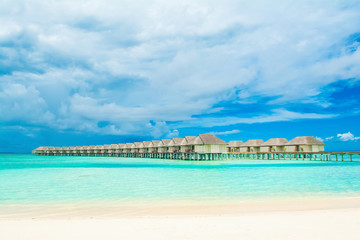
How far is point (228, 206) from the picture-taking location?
8.68m

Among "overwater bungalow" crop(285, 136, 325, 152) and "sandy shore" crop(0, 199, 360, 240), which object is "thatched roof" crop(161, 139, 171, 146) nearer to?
"overwater bungalow" crop(285, 136, 325, 152)

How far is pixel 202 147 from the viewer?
40969mm

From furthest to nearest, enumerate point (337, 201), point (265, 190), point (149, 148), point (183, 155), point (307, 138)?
point (149, 148) < point (183, 155) < point (307, 138) < point (265, 190) < point (337, 201)

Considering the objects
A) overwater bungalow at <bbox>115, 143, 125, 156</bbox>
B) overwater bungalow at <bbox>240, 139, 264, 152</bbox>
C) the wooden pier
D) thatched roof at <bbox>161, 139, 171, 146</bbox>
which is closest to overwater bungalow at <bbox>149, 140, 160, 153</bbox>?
the wooden pier

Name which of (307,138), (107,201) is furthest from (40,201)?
(307,138)

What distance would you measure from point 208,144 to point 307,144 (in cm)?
1422

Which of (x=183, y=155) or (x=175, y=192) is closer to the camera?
(x=175, y=192)

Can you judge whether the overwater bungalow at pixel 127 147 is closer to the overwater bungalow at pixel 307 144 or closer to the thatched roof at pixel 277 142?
the thatched roof at pixel 277 142

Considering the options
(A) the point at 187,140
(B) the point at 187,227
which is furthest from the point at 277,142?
(B) the point at 187,227

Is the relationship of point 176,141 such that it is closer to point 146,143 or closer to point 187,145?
point 187,145

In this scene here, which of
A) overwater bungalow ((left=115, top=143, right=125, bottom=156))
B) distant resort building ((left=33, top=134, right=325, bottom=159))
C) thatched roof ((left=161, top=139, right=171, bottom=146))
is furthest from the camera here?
overwater bungalow ((left=115, top=143, right=125, bottom=156))

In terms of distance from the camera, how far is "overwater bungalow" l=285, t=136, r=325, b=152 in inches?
1588

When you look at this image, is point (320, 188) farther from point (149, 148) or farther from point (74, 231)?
point (149, 148)

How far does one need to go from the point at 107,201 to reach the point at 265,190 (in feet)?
21.7
